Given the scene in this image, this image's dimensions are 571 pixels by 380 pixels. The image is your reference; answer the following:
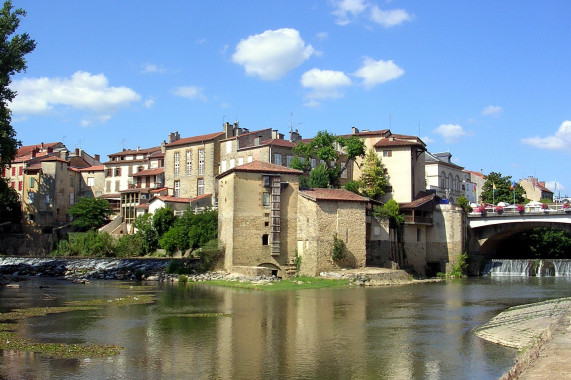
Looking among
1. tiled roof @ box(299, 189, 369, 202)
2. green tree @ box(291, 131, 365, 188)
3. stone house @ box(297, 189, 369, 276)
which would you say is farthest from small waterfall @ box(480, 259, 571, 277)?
tiled roof @ box(299, 189, 369, 202)

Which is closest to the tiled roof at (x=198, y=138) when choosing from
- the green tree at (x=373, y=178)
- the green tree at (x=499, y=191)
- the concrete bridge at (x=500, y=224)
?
the green tree at (x=373, y=178)

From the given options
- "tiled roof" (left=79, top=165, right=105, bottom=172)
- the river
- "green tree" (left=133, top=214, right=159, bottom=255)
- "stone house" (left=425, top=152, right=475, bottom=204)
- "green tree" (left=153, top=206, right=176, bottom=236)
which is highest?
"tiled roof" (left=79, top=165, right=105, bottom=172)

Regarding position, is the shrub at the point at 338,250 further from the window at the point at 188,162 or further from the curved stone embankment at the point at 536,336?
the window at the point at 188,162

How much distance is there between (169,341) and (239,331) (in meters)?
3.24

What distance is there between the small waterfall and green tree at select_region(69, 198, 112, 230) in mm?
44205

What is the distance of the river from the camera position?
1780 cm

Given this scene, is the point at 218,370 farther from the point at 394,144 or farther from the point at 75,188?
the point at 75,188

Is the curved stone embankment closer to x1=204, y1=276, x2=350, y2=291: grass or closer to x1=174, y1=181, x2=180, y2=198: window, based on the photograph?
x1=204, y1=276, x2=350, y2=291: grass

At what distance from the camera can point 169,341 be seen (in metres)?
22.0

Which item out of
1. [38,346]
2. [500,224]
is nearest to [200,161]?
[500,224]

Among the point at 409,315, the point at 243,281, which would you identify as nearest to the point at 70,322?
the point at 409,315

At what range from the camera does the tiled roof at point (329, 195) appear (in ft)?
159

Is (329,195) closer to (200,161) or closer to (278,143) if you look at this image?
(278,143)

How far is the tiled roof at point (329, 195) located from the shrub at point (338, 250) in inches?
118
